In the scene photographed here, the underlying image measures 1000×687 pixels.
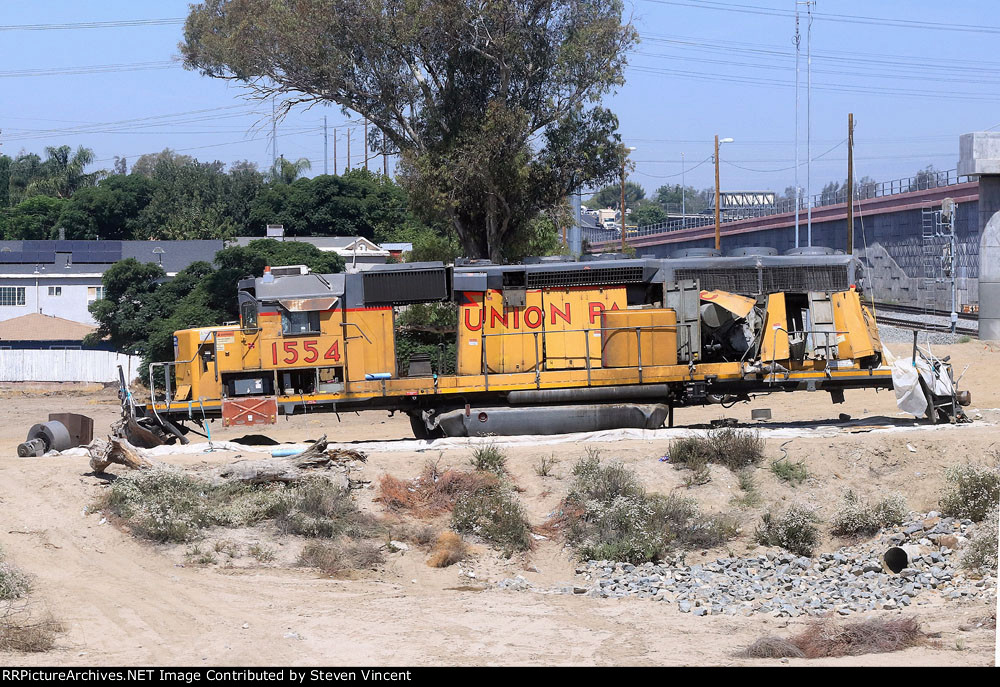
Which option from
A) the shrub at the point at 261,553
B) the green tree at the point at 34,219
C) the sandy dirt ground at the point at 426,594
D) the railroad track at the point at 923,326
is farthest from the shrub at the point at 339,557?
the green tree at the point at 34,219

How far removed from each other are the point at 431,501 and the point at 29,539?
233 inches

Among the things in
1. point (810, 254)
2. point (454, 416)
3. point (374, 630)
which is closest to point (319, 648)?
point (374, 630)

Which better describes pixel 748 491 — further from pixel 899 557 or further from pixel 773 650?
pixel 773 650

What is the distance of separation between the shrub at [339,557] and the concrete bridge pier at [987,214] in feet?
89.7

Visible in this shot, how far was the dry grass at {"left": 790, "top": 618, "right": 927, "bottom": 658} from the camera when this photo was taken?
10203mm

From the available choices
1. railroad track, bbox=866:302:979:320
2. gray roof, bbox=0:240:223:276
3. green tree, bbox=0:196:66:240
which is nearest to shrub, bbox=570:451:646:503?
railroad track, bbox=866:302:979:320

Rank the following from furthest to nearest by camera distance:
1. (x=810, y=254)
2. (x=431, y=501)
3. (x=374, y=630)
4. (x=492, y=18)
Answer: (x=492, y=18), (x=810, y=254), (x=431, y=501), (x=374, y=630)

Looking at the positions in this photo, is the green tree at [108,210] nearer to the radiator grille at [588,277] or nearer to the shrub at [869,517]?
the radiator grille at [588,277]

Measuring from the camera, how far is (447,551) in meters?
15.1

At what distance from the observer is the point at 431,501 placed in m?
16.5

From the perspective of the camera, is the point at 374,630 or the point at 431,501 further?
the point at 431,501

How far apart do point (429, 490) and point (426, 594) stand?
345cm

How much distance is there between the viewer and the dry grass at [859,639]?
1020cm
